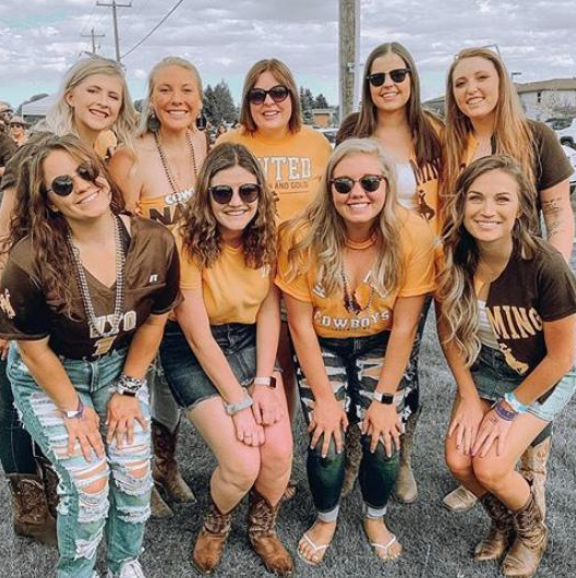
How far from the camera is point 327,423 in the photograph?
2768mm

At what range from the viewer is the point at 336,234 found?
2.71m

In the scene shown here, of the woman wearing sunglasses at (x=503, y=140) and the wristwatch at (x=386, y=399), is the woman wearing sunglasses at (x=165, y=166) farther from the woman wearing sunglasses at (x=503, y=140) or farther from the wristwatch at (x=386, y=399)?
the woman wearing sunglasses at (x=503, y=140)

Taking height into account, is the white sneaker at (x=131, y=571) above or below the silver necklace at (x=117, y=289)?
below

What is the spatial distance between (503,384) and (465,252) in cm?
62

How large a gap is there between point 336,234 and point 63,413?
1.34m

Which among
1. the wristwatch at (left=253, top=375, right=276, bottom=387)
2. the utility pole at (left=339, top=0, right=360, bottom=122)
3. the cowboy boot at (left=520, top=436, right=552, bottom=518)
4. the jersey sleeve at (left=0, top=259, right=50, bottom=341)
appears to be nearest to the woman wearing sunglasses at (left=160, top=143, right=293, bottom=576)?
the wristwatch at (left=253, top=375, right=276, bottom=387)

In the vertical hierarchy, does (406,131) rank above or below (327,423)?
above

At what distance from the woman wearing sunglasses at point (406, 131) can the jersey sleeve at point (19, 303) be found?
5.49 ft

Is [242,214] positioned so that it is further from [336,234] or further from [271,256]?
[336,234]

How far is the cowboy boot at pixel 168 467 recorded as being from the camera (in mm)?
3205

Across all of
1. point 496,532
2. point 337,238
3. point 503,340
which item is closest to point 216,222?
point 337,238

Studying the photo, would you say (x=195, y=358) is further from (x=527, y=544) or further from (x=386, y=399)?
(x=527, y=544)

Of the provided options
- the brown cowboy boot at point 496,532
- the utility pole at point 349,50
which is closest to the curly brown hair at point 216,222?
the brown cowboy boot at point 496,532

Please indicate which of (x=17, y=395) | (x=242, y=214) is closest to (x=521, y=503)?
(x=242, y=214)
